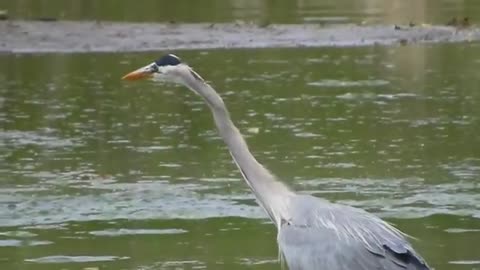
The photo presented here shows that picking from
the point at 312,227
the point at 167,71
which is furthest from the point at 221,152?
the point at 312,227

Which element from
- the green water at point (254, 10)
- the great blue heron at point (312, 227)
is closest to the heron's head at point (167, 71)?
the great blue heron at point (312, 227)

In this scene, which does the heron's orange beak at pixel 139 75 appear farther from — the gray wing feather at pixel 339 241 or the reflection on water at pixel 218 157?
the reflection on water at pixel 218 157

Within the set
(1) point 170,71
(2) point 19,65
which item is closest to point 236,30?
(2) point 19,65

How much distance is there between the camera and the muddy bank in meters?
21.2

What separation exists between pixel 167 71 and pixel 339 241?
1322 millimetres

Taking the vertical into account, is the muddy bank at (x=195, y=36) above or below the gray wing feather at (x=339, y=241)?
above

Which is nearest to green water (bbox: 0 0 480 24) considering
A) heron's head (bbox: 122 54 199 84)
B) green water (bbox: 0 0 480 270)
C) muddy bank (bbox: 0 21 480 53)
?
muddy bank (bbox: 0 21 480 53)

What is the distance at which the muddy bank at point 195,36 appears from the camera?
21.2m

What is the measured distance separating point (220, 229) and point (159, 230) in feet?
1.40

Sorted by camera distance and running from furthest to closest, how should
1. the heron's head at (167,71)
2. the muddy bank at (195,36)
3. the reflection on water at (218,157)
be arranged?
the muddy bank at (195,36) < the reflection on water at (218,157) < the heron's head at (167,71)

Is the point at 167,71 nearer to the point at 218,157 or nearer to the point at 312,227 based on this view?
the point at 312,227

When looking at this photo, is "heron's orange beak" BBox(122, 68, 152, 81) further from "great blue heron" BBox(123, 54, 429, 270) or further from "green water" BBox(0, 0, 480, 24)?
"green water" BBox(0, 0, 480, 24)

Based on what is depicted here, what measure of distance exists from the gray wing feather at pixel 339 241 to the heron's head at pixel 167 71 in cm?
88

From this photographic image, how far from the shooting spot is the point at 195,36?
72.9ft
